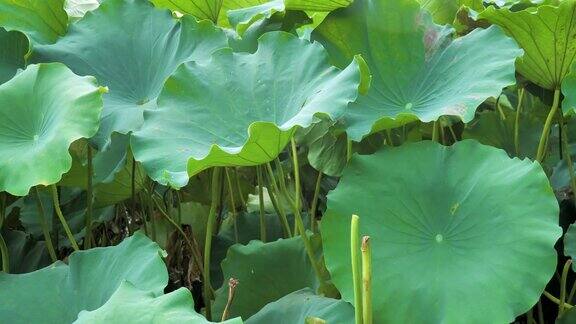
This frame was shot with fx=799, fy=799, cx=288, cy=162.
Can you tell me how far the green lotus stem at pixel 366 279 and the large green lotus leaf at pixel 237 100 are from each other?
0.84ft

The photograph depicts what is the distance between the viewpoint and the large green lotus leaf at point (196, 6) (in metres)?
1.37

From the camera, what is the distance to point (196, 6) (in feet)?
4.50

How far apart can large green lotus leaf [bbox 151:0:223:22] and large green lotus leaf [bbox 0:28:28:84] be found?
0.83 ft

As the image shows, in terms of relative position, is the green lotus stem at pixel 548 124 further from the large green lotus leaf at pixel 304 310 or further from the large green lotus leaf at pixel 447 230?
the large green lotus leaf at pixel 304 310

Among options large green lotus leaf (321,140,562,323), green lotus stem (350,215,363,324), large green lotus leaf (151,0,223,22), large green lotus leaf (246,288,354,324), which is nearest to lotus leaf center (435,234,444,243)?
large green lotus leaf (321,140,562,323)

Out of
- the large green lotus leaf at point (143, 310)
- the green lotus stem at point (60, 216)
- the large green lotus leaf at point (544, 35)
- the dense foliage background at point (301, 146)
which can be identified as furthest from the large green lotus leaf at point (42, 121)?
the large green lotus leaf at point (544, 35)

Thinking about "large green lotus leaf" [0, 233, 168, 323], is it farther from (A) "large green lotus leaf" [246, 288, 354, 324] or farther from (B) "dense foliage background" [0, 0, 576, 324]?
(A) "large green lotus leaf" [246, 288, 354, 324]

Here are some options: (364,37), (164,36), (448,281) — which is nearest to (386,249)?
(448,281)

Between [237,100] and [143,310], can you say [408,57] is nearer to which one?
[237,100]

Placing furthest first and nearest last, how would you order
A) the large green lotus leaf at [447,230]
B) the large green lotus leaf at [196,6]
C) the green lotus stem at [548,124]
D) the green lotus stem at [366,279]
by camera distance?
the large green lotus leaf at [196,6]
the green lotus stem at [548,124]
the large green lotus leaf at [447,230]
the green lotus stem at [366,279]

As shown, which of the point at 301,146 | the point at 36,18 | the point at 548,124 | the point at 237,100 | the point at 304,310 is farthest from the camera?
the point at 301,146

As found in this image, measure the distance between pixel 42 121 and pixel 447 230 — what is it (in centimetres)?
54

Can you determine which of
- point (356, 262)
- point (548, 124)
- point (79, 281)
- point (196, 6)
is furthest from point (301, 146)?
point (356, 262)

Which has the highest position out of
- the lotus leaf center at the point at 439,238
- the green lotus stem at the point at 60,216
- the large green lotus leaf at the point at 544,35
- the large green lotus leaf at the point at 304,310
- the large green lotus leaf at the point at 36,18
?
the large green lotus leaf at the point at 544,35
